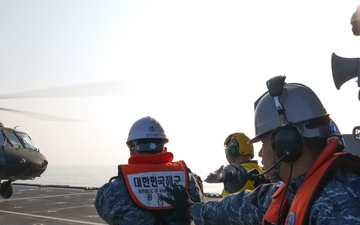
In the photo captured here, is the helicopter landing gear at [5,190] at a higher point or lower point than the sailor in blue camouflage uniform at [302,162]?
lower

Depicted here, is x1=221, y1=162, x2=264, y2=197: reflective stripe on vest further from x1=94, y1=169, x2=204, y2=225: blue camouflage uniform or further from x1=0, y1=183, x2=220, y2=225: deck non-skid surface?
x1=0, y1=183, x2=220, y2=225: deck non-skid surface

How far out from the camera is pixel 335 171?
2523 mm

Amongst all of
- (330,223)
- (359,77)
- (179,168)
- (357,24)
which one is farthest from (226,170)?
(330,223)

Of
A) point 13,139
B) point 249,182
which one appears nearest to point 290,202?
point 249,182

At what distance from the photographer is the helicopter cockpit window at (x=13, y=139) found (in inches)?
770

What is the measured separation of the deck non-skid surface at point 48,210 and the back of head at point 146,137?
35.5 feet

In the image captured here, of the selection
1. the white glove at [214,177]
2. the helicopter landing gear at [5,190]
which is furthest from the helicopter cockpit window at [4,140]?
the white glove at [214,177]

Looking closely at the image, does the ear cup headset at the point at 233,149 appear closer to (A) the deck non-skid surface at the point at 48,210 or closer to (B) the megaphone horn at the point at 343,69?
(B) the megaphone horn at the point at 343,69

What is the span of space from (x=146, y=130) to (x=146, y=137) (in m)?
0.09

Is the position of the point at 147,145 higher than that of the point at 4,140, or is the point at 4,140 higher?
the point at 4,140

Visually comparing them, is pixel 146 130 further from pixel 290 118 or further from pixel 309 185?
pixel 309 185

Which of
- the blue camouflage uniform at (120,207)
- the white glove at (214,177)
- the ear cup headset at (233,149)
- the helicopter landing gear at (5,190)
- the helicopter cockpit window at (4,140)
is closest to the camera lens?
the white glove at (214,177)

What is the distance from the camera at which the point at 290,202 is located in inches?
114

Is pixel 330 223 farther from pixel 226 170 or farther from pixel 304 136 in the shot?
pixel 226 170
